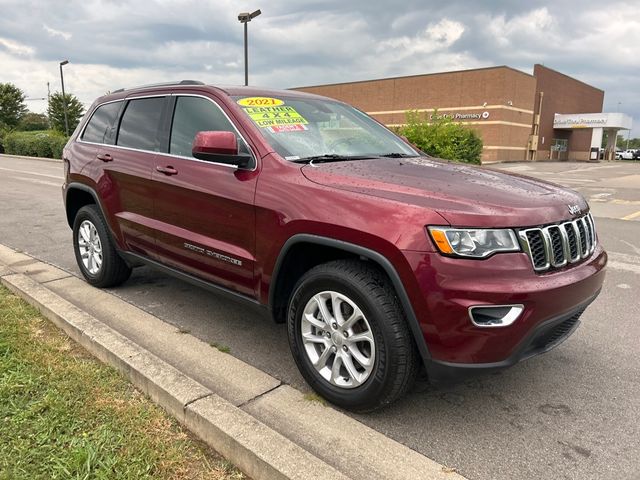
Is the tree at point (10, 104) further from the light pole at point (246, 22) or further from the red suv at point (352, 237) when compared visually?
the red suv at point (352, 237)

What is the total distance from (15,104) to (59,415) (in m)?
72.1

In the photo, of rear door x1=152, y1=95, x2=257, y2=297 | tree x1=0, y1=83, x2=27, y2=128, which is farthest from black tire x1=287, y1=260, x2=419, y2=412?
tree x1=0, y1=83, x2=27, y2=128

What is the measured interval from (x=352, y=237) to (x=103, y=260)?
2911 millimetres

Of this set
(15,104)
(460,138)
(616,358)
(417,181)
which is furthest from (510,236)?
(15,104)

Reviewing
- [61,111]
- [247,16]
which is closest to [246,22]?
[247,16]

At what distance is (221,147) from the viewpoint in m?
3.03

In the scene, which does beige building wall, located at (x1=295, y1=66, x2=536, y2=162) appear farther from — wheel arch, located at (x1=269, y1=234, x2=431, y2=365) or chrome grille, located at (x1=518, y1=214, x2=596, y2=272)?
wheel arch, located at (x1=269, y1=234, x2=431, y2=365)

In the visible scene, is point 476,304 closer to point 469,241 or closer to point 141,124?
point 469,241

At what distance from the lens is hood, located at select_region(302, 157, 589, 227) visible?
2.38 meters

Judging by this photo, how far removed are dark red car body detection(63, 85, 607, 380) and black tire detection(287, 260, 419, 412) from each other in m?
0.09

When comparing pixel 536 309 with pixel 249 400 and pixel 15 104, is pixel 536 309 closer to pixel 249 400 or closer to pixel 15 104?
pixel 249 400

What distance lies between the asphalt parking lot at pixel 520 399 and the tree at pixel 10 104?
225 ft

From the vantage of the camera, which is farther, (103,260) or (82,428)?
(103,260)

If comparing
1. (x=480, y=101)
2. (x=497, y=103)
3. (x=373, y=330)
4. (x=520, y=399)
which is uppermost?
(x=480, y=101)
